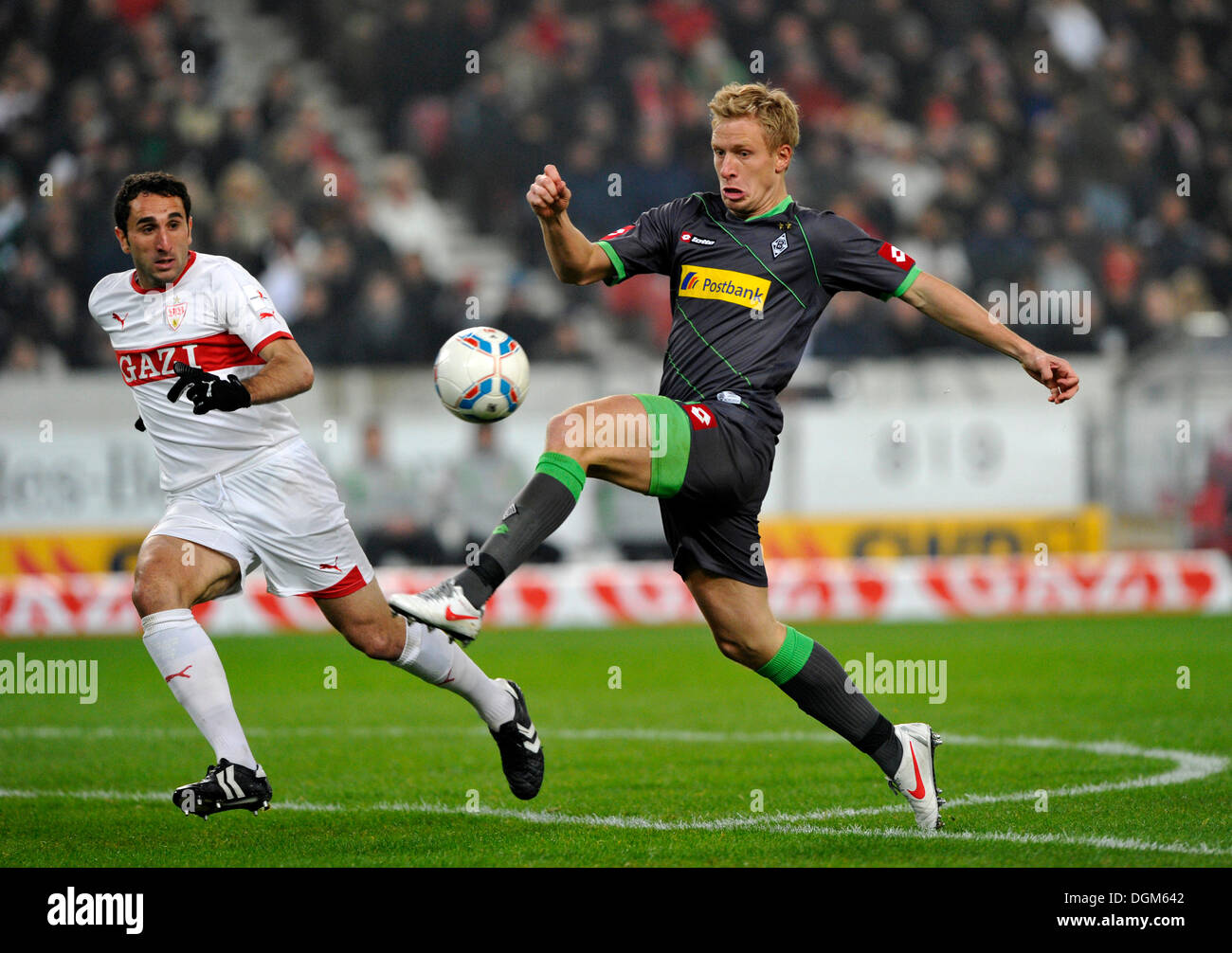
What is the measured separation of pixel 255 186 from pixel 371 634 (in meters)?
11.5

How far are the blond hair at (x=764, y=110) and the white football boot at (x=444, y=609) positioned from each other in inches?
76.8

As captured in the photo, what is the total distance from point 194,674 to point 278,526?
664 mm

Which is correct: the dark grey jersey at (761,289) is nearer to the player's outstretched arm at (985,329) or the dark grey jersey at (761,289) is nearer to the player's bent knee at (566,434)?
the player's outstretched arm at (985,329)

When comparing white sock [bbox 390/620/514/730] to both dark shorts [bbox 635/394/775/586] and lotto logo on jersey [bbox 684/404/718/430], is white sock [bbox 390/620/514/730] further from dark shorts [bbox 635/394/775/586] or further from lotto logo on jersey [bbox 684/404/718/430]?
lotto logo on jersey [bbox 684/404/718/430]

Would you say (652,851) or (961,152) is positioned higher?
(961,152)

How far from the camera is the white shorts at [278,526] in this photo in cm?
588

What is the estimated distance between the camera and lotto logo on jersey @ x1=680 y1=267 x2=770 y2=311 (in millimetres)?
5508

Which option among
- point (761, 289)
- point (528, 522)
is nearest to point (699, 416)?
point (761, 289)

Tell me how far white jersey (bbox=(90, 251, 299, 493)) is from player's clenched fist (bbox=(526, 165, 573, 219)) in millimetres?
1148

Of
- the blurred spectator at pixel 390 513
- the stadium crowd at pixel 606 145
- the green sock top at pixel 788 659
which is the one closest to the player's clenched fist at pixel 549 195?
the green sock top at pixel 788 659

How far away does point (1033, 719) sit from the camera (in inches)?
332

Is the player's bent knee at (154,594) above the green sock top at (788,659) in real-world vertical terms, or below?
above
